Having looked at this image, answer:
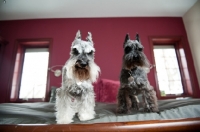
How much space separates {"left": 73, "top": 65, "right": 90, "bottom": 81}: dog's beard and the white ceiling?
94 centimetres

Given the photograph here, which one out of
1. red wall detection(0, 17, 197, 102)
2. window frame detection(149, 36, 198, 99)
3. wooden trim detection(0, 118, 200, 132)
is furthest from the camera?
red wall detection(0, 17, 197, 102)

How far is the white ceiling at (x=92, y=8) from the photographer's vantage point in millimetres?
1229

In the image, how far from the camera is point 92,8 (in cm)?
169

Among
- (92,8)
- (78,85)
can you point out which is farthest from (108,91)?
(92,8)

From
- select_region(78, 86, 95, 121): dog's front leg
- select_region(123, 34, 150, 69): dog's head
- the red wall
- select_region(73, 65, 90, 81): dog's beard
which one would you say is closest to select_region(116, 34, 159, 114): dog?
select_region(123, 34, 150, 69): dog's head

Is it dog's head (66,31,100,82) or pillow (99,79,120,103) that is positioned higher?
dog's head (66,31,100,82)

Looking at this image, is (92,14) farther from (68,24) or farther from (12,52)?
(12,52)

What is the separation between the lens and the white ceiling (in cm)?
123

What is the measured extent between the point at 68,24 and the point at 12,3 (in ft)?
3.15

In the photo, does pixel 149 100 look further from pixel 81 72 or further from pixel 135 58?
pixel 81 72

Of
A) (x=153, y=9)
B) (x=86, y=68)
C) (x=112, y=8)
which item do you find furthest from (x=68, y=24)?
(x=86, y=68)

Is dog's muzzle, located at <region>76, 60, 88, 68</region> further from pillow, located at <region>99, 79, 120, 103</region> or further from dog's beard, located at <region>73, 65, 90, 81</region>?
pillow, located at <region>99, 79, 120, 103</region>

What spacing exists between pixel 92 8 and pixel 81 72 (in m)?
1.24

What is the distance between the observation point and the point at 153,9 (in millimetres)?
1448
